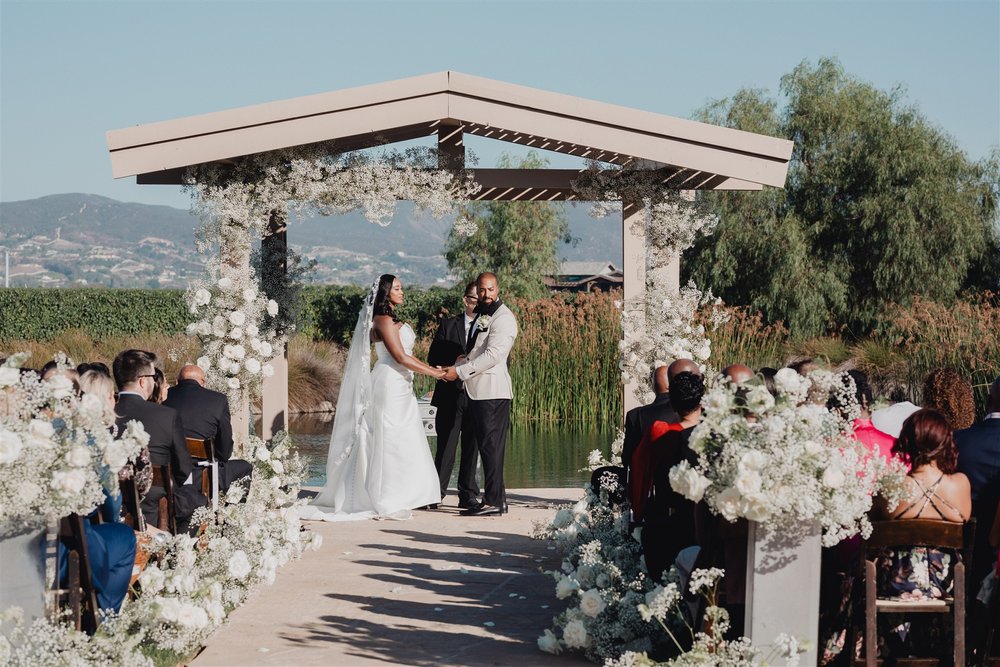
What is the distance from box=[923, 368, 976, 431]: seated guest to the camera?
6.36 meters

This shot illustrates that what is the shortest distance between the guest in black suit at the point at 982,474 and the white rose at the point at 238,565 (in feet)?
11.4

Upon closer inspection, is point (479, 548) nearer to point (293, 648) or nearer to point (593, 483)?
point (593, 483)

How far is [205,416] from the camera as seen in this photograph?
7.49 metres

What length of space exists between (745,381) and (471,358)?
5.21 meters

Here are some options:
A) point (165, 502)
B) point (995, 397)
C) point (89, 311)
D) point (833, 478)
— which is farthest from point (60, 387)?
point (89, 311)

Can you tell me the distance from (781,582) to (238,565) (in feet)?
9.42

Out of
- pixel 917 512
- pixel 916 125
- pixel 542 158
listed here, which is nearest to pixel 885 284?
→ pixel 916 125

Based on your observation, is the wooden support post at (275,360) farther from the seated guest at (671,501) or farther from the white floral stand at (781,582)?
the white floral stand at (781,582)

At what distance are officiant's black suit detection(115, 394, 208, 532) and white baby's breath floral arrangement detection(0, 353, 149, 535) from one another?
5.24 feet

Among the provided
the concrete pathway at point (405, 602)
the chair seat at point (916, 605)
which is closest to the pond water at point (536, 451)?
the concrete pathway at point (405, 602)

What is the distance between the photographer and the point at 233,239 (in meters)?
9.49

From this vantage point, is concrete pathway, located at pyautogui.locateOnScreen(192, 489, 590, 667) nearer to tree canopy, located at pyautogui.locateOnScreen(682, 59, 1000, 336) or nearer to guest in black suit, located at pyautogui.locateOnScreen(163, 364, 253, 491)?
guest in black suit, located at pyautogui.locateOnScreen(163, 364, 253, 491)

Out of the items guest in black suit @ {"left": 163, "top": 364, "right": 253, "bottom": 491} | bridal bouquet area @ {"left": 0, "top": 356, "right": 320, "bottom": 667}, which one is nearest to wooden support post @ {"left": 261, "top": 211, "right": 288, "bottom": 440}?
guest in black suit @ {"left": 163, "top": 364, "right": 253, "bottom": 491}

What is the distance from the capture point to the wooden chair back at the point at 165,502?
6.47 m
